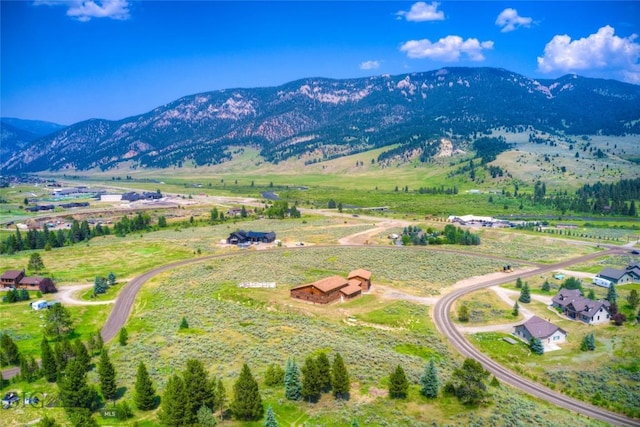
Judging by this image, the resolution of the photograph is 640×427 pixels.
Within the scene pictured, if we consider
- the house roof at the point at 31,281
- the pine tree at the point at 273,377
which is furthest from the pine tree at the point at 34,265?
the pine tree at the point at 273,377

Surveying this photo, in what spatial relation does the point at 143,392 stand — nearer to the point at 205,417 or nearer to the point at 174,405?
the point at 174,405

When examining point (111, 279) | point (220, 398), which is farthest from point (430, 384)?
point (111, 279)

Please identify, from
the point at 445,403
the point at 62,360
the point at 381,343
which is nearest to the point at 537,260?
the point at 381,343

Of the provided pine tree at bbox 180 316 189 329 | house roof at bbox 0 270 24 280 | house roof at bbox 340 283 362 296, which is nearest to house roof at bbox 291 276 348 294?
house roof at bbox 340 283 362 296

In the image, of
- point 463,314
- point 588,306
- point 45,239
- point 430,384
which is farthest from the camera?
point 45,239

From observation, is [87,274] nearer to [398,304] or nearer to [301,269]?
[301,269]

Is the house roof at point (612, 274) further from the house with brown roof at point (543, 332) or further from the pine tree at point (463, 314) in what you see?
the pine tree at point (463, 314)

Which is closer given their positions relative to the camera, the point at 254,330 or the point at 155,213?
the point at 254,330
